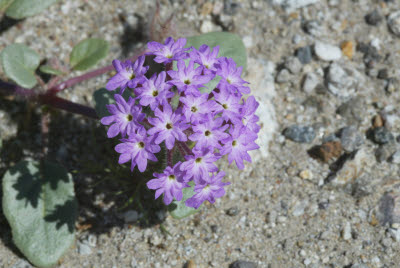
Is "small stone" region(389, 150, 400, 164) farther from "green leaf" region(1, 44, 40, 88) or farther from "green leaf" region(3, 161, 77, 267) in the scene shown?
"green leaf" region(1, 44, 40, 88)

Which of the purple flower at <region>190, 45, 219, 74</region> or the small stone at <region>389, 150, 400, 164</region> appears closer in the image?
the purple flower at <region>190, 45, 219, 74</region>

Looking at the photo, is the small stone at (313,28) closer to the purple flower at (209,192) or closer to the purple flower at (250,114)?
the purple flower at (250,114)

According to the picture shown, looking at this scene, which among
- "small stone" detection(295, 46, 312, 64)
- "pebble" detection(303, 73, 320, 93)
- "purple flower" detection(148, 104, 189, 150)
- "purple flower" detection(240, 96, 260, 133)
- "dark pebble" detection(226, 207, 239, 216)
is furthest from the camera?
"small stone" detection(295, 46, 312, 64)

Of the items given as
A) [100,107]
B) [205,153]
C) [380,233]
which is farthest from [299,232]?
[100,107]

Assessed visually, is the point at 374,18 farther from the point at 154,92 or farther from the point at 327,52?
the point at 154,92

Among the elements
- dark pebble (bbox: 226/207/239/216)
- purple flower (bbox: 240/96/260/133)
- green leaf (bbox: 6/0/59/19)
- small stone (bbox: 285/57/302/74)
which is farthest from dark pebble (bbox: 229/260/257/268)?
green leaf (bbox: 6/0/59/19)

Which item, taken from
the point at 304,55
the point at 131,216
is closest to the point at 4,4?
the point at 131,216
